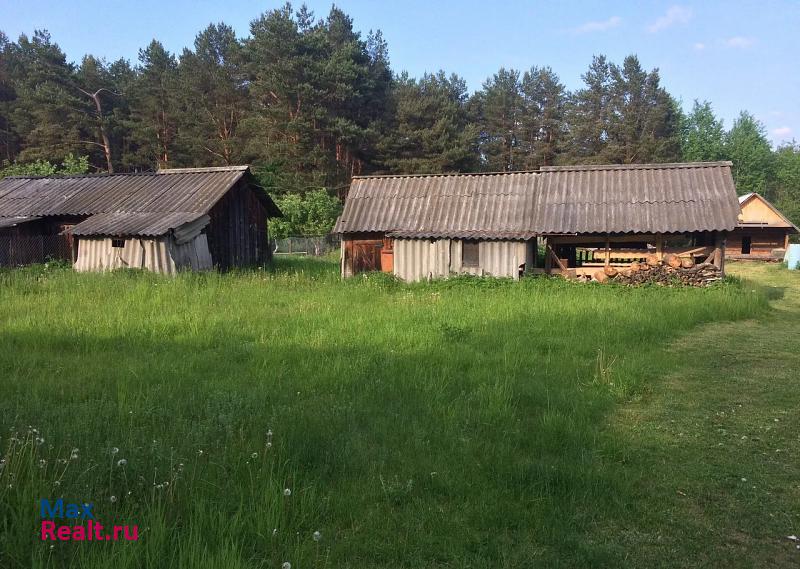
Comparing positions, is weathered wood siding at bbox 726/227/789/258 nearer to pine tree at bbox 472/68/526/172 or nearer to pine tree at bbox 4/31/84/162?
pine tree at bbox 472/68/526/172

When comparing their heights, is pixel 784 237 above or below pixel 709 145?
below

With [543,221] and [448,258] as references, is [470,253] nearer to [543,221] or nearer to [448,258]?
[448,258]

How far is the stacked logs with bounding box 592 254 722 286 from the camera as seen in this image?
17.1 meters

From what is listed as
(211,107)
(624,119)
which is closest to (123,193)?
(211,107)

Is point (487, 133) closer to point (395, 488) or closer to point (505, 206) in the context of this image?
point (505, 206)

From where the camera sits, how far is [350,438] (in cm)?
487

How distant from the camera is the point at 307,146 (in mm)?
38625

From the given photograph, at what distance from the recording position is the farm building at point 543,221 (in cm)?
1789

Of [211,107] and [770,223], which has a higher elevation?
[211,107]

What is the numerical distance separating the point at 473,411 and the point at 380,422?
3.51 ft

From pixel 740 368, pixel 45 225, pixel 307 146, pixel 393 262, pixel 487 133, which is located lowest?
pixel 740 368

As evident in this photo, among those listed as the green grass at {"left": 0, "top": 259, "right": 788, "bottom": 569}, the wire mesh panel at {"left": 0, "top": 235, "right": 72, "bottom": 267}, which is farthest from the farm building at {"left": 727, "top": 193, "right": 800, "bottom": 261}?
the wire mesh panel at {"left": 0, "top": 235, "right": 72, "bottom": 267}

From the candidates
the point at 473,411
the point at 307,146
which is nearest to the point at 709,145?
the point at 307,146

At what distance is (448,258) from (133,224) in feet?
38.2
